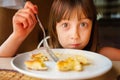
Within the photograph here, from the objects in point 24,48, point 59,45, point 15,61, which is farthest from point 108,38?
point 15,61

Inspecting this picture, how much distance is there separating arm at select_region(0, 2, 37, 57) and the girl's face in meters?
0.12

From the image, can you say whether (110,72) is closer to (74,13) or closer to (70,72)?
(70,72)

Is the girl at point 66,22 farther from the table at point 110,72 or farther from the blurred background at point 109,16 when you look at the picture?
the blurred background at point 109,16

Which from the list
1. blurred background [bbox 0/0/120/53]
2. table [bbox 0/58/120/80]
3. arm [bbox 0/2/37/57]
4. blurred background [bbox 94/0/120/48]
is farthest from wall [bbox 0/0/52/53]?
blurred background [bbox 94/0/120/48]

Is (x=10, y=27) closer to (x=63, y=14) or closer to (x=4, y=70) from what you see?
(x=63, y=14)

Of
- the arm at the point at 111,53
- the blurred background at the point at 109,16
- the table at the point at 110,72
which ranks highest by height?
the table at the point at 110,72

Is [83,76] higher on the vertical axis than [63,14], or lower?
lower

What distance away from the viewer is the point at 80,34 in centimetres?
94

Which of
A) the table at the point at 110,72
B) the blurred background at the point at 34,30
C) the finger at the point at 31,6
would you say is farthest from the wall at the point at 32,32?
the table at the point at 110,72

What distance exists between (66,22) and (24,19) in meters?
0.16

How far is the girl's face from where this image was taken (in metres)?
0.91

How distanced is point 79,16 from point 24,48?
77 cm

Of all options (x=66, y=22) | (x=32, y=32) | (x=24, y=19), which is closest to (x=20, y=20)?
(x=24, y=19)

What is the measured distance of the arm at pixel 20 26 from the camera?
89cm
